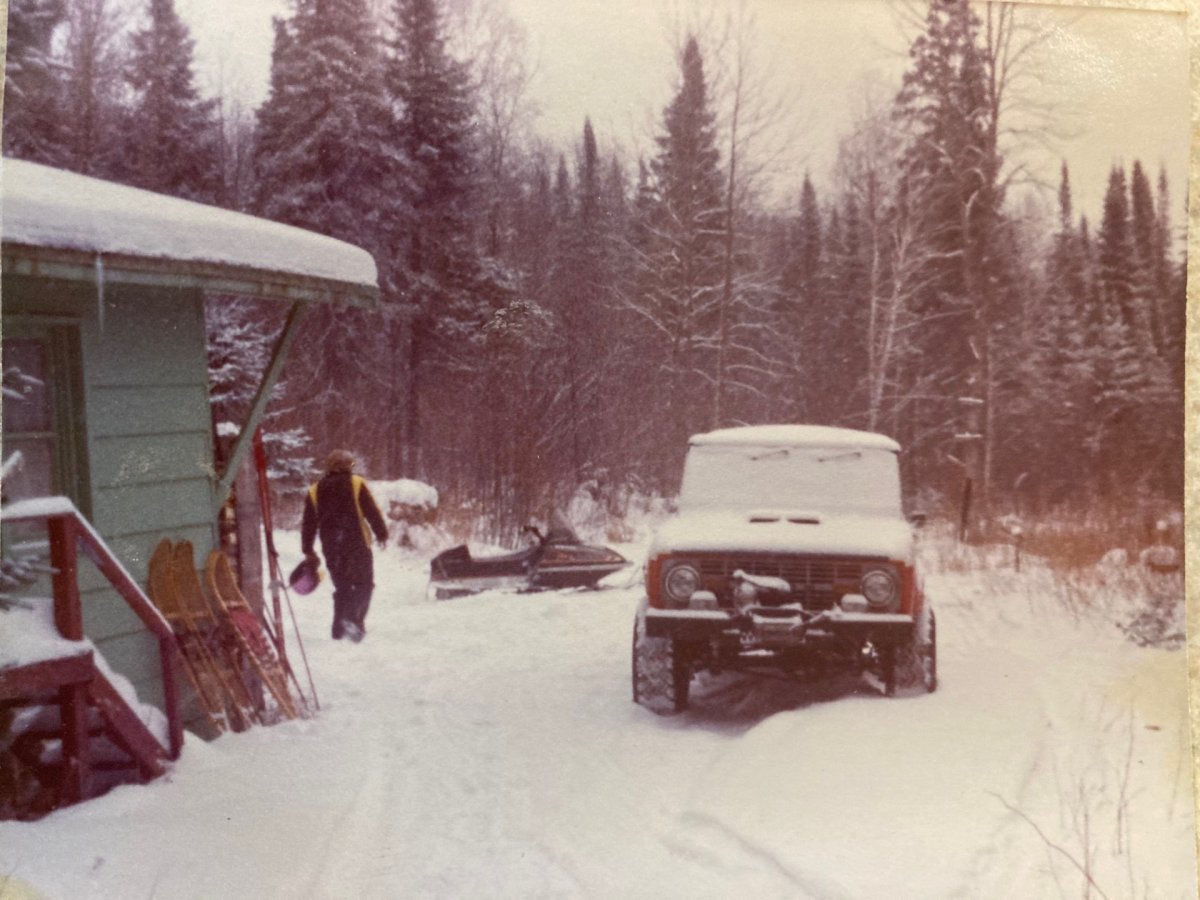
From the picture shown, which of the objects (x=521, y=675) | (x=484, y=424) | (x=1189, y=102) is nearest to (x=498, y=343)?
(x=484, y=424)

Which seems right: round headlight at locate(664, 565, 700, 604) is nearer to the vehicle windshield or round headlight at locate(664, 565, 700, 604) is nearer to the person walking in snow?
the vehicle windshield

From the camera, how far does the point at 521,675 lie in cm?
416

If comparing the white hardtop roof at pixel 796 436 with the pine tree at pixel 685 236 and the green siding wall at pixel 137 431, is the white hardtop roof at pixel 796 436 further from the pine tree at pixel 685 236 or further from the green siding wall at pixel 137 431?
the green siding wall at pixel 137 431

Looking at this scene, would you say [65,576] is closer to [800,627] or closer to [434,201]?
[434,201]

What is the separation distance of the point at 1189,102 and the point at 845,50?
1.45m

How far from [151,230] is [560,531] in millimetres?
1917

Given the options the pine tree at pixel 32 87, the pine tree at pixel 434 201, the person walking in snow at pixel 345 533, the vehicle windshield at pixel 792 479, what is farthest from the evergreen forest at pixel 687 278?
the pine tree at pixel 32 87

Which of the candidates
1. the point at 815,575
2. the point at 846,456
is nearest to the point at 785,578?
the point at 815,575

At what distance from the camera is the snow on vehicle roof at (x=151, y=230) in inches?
116

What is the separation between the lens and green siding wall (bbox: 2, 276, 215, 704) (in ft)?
11.8

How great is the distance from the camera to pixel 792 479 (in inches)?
181

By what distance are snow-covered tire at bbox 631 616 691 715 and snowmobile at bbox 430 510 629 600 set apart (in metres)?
0.45

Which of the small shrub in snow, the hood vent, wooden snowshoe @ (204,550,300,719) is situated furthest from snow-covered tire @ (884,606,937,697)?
wooden snowshoe @ (204,550,300,719)

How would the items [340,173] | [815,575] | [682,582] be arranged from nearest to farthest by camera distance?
[340,173]
[815,575]
[682,582]
